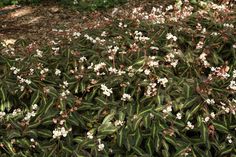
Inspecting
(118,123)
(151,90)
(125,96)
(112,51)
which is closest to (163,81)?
(151,90)

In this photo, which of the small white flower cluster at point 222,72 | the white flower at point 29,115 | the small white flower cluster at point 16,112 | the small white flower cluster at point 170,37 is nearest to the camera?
the white flower at point 29,115

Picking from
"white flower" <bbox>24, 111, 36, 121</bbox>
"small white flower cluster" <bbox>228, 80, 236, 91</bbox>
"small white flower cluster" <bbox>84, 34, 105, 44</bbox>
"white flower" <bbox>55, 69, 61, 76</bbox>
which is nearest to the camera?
"white flower" <bbox>24, 111, 36, 121</bbox>

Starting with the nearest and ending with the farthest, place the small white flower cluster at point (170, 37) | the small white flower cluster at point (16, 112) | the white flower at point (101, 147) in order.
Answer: the white flower at point (101, 147), the small white flower cluster at point (16, 112), the small white flower cluster at point (170, 37)

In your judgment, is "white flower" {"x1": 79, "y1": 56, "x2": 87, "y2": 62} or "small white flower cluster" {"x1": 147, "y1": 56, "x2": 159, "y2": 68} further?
"white flower" {"x1": 79, "y1": 56, "x2": 87, "y2": 62}

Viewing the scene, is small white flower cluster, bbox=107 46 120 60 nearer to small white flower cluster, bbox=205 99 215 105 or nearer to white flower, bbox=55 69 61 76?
white flower, bbox=55 69 61 76

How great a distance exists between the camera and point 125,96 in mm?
4012

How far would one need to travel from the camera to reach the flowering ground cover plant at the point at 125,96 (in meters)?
3.78

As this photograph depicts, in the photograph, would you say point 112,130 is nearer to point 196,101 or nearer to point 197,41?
point 196,101

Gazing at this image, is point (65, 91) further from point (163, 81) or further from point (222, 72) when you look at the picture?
point (222, 72)

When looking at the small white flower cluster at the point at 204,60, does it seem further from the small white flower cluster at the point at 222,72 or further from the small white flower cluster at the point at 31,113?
the small white flower cluster at the point at 31,113

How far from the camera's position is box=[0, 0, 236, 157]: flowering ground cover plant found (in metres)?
3.78

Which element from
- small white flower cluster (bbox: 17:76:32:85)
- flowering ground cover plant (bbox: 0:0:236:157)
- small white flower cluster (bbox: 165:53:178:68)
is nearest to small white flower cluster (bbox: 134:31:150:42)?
flowering ground cover plant (bbox: 0:0:236:157)

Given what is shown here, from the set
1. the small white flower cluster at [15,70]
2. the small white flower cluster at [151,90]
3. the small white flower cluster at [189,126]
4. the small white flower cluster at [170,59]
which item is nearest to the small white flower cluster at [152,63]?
the small white flower cluster at [170,59]

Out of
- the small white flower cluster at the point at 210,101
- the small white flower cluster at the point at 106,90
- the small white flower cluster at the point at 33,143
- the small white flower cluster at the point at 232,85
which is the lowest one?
the small white flower cluster at the point at 33,143
